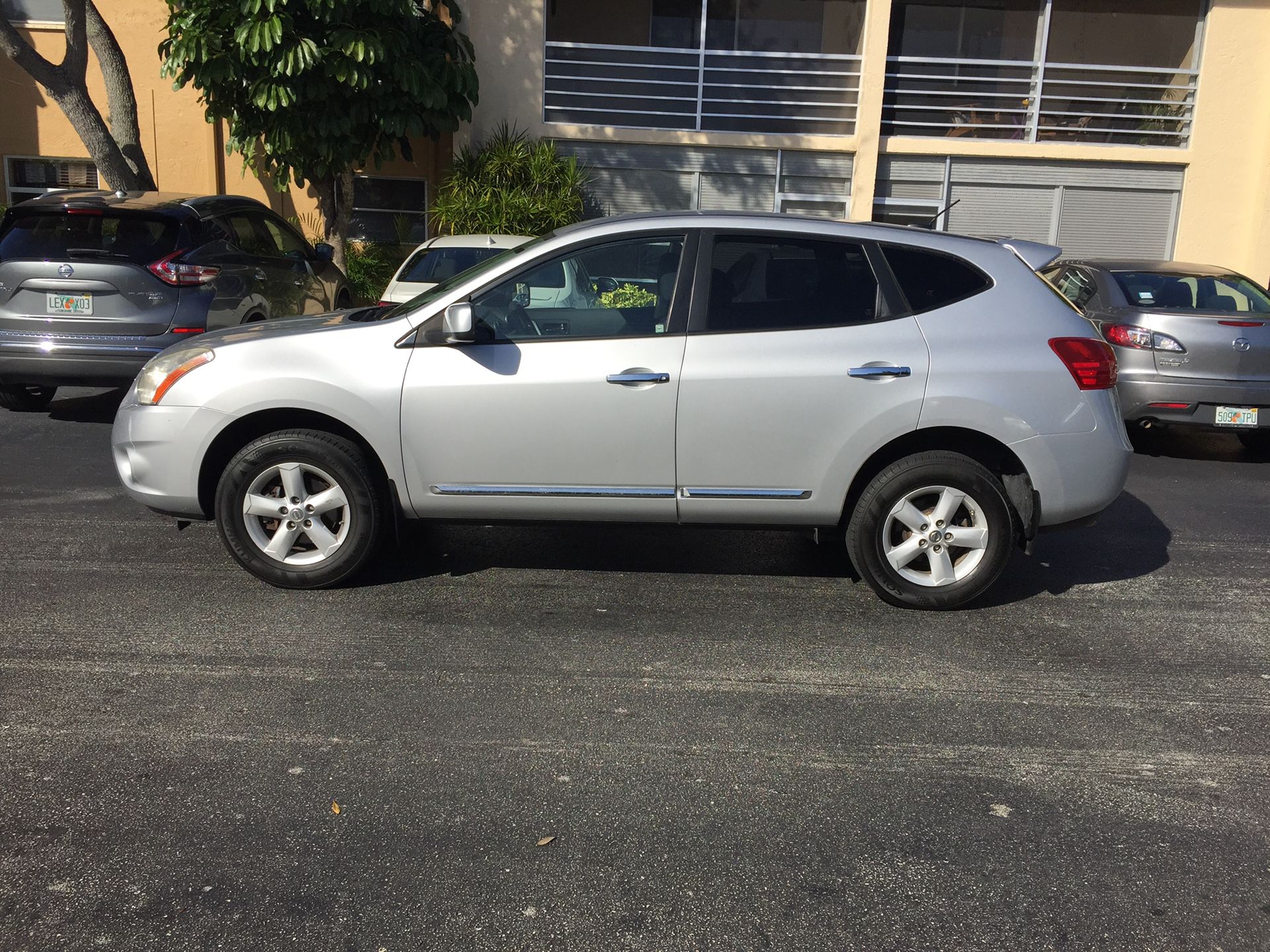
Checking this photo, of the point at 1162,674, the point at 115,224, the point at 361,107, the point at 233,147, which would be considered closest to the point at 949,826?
the point at 1162,674

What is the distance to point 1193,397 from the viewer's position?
868 centimetres

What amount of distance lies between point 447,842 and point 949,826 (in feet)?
4.86

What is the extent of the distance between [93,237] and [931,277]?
6158mm

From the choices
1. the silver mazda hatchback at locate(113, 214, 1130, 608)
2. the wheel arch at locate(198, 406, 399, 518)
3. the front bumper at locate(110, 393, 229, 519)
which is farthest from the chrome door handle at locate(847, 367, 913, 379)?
the front bumper at locate(110, 393, 229, 519)

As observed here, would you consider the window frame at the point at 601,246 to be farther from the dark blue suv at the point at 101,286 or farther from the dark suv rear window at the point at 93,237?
the dark suv rear window at the point at 93,237

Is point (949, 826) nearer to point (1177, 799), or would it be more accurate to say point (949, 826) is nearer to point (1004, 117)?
point (1177, 799)

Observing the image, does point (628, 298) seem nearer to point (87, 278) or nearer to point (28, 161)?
point (87, 278)

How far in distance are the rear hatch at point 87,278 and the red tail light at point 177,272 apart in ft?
0.10

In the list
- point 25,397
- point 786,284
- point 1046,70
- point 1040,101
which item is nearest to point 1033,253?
point 786,284

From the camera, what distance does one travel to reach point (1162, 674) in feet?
15.4

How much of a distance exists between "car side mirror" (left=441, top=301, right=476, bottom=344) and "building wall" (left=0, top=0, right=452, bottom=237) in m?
12.5

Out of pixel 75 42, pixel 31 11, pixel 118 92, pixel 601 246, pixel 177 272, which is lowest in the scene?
pixel 177 272

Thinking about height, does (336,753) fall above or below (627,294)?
below

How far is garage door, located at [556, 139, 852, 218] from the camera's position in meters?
16.3
